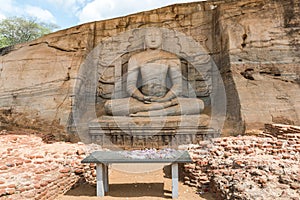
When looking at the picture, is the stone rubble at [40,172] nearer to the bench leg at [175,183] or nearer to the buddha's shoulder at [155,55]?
the bench leg at [175,183]

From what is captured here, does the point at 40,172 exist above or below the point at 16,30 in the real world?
below

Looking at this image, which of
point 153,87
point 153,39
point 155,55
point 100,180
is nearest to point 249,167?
point 100,180

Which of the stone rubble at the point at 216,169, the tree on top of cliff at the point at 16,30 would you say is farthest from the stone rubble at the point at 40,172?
the tree on top of cliff at the point at 16,30

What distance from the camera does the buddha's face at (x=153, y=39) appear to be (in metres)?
7.40

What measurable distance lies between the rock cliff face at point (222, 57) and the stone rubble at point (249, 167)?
0.94 metres

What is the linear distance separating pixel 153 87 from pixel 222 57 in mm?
1926

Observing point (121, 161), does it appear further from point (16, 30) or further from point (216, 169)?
point (16, 30)

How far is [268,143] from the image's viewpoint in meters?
4.11

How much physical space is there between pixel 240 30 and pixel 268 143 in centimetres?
293

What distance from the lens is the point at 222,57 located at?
646 cm

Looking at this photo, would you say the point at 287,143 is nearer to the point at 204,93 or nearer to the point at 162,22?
the point at 204,93

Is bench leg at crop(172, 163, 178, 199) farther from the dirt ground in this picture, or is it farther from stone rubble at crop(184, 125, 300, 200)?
stone rubble at crop(184, 125, 300, 200)

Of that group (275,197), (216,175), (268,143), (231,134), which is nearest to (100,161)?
(216,175)

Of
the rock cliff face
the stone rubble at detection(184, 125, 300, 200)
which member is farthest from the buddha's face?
the stone rubble at detection(184, 125, 300, 200)
